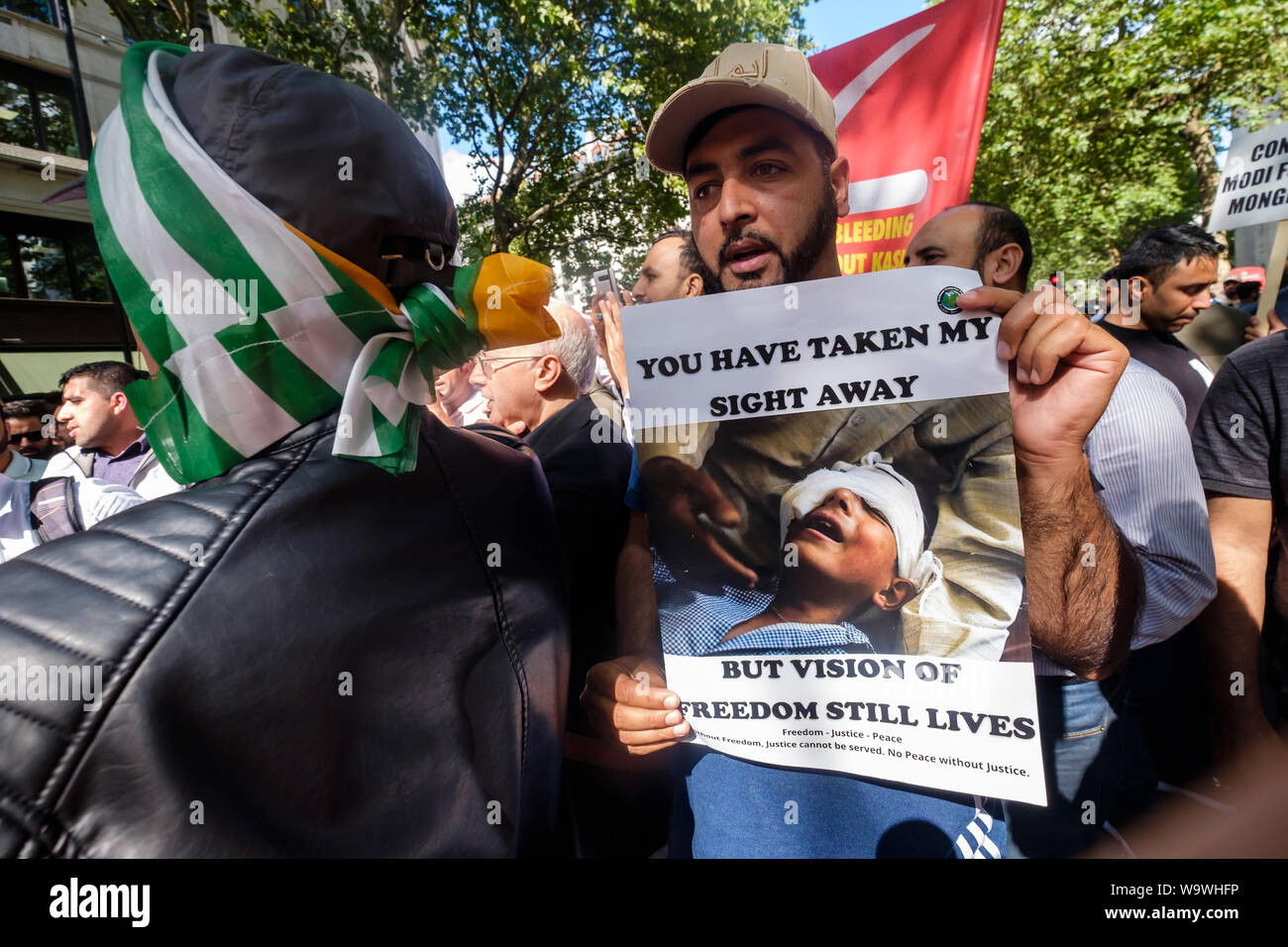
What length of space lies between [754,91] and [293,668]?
4.36ft

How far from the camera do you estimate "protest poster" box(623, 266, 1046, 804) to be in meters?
1.05

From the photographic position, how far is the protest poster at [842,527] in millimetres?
1053

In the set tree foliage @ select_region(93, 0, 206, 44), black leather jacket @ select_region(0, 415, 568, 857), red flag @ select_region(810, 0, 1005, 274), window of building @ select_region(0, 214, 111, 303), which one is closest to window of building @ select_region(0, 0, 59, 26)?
window of building @ select_region(0, 214, 111, 303)

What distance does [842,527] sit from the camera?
1128 mm

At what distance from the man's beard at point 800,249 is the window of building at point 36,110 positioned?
15.2 m

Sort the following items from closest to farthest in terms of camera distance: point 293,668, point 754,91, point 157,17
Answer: point 293,668, point 754,91, point 157,17

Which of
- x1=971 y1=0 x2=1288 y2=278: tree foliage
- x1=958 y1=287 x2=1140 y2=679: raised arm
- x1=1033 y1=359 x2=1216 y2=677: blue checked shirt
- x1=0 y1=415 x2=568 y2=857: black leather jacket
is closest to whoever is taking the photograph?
x1=0 y1=415 x2=568 y2=857: black leather jacket

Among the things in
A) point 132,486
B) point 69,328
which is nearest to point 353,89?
point 132,486

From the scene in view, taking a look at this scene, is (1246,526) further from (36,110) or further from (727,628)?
(36,110)

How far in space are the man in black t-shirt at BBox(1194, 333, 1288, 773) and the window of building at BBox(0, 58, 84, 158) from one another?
52.6ft

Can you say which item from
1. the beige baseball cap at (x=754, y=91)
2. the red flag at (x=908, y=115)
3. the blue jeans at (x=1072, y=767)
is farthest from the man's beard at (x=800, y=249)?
the red flag at (x=908, y=115)

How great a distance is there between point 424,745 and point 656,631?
1.85 ft

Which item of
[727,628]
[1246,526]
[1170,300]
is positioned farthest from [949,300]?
[1170,300]

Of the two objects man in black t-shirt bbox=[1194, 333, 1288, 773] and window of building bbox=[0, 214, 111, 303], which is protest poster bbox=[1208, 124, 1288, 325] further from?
window of building bbox=[0, 214, 111, 303]
